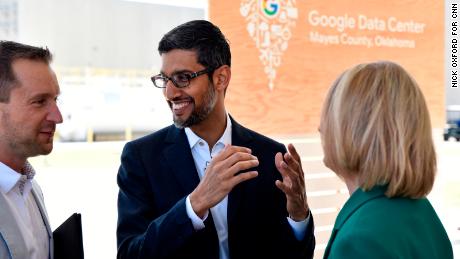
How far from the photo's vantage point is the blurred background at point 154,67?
3.47m

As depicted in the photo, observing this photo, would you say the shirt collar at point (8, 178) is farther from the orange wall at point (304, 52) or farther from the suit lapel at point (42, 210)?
the orange wall at point (304, 52)

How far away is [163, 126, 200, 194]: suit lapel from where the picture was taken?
1896mm

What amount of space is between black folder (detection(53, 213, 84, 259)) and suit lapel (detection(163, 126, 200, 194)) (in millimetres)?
416

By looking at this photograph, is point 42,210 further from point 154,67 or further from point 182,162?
point 154,67

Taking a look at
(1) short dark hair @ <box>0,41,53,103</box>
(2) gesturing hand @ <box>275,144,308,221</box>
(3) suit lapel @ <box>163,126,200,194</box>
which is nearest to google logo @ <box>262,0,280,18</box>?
(3) suit lapel @ <box>163,126,200,194</box>

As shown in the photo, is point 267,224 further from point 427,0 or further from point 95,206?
point 427,0

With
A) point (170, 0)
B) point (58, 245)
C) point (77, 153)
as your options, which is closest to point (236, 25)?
point (170, 0)

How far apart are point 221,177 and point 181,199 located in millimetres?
268

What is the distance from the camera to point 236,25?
367cm

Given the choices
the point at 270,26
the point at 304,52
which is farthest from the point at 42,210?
the point at 304,52

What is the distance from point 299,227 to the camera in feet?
6.28

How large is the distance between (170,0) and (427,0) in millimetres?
2375

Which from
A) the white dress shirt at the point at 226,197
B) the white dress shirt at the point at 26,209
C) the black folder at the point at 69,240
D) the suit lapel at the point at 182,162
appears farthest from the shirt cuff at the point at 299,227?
the white dress shirt at the point at 26,209

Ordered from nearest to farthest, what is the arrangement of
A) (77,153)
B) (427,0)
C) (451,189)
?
(77,153) → (427,0) → (451,189)
